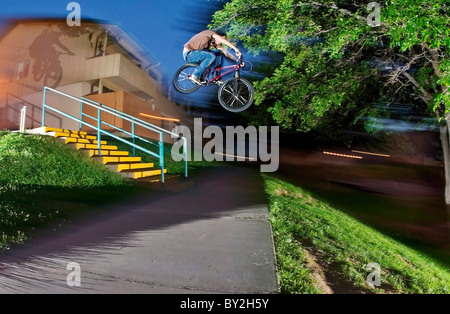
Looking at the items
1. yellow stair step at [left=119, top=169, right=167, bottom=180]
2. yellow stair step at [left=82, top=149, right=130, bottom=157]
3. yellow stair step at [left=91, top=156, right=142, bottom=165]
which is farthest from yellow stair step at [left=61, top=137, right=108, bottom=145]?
yellow stair step at [left=119, top=169, right=167, bottom=180]

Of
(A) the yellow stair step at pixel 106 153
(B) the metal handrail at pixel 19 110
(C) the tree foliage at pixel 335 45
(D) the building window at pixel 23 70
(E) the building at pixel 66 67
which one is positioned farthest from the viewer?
(D) the building window at pixel 23 70

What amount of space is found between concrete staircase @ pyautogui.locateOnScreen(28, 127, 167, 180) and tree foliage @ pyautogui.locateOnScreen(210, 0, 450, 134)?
412 centimetres

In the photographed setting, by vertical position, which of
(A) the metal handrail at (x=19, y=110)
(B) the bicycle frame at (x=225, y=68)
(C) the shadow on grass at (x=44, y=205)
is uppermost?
(A) the metal handrail at (x=19, y=110)

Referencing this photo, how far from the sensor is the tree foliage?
6.32 m

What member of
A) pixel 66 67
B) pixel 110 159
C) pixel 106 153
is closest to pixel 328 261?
pixel 110 159

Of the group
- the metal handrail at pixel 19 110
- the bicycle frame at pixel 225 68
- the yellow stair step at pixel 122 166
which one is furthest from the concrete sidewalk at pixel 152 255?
the metal handrail at pixel 19 110

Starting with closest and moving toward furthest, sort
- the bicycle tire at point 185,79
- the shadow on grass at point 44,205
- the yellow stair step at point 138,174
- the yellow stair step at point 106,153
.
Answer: the shadow on grass at point 44,205 → the bicycle tire at point 185,79 → the yellow stair step at point 138,174 → the yellow stair step at point 106,153

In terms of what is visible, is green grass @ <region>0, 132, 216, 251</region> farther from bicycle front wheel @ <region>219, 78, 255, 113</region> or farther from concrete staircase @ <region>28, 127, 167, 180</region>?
bicycle front wheel @ <region>219, 78, 255, 113</region>

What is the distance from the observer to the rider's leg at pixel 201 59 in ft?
13.2

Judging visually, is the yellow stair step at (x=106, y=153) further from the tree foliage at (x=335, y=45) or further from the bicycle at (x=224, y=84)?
the bicycle at (x=224, y=84)

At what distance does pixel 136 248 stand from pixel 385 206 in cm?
1541

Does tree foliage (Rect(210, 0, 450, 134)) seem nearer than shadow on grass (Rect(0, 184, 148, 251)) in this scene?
No

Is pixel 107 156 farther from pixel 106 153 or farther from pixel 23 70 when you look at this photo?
pixel 23 70

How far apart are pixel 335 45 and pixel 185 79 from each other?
4935mm
